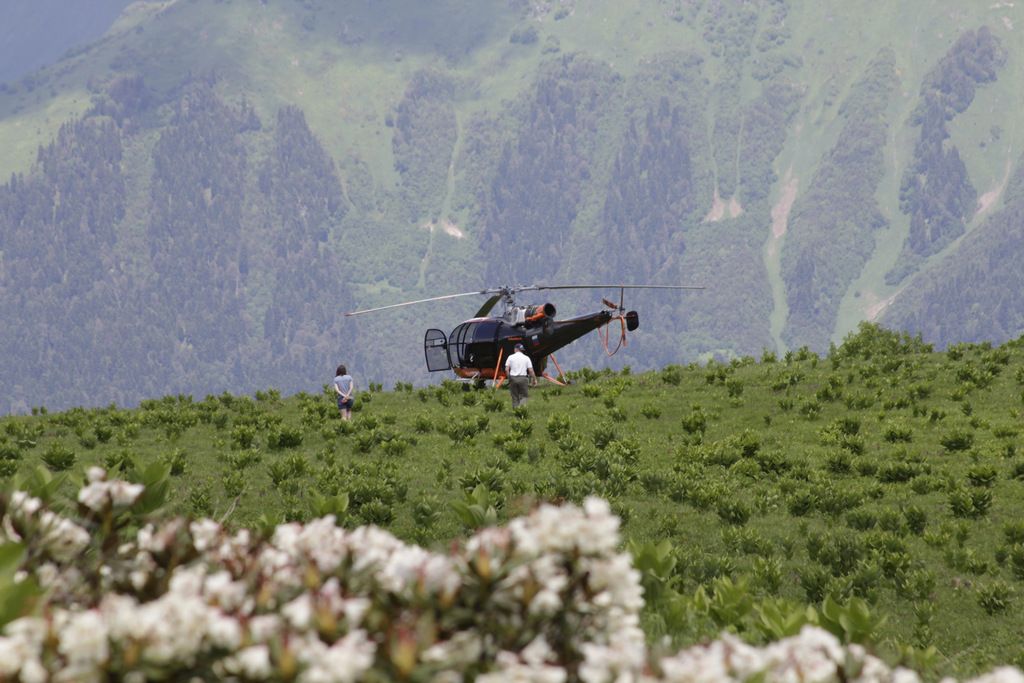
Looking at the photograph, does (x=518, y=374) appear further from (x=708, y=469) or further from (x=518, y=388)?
(x=708, y=469)

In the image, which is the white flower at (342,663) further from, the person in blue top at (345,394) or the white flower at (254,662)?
the person in blue top at (345,394)

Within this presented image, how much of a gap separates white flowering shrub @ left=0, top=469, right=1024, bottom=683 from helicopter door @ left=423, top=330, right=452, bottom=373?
→ 123 ft

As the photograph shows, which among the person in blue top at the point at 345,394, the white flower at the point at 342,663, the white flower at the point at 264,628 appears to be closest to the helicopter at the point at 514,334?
the person in blue top at the point at 345,394

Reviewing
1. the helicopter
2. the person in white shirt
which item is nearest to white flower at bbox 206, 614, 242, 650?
the person in white shirt

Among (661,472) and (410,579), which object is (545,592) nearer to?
(410,579)

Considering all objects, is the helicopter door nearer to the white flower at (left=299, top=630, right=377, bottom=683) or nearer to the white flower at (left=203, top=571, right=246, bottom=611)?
the white flower at (left=203, top=571, right=246, bottom=611)

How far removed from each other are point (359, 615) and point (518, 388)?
26081mm

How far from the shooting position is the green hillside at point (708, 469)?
56.7ft

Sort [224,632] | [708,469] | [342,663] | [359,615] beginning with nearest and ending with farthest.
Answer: [342,663] → [224,632] → [359,615] → [708,469]

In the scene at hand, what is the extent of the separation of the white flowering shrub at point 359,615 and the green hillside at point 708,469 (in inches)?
122

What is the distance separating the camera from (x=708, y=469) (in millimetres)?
25078

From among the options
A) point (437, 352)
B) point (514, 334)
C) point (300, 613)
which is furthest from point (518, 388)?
point (300, 613)

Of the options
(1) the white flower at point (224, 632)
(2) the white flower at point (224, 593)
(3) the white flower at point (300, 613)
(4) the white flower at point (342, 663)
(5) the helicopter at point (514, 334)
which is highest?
(5) the helicopter at point (514, 334)

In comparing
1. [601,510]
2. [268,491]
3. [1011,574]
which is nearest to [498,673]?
[601,510]
